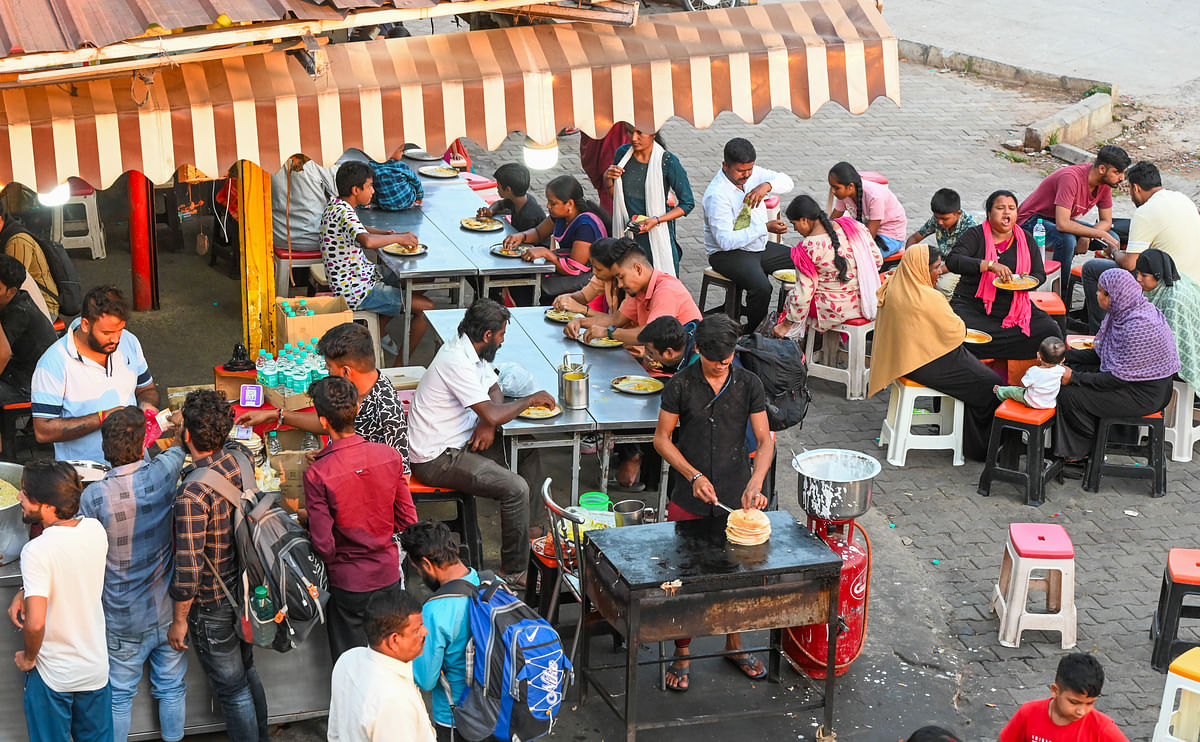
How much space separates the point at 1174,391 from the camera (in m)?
9.00

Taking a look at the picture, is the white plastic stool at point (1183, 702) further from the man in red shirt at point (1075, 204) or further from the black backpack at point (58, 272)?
the black backpack at point (58, 272)

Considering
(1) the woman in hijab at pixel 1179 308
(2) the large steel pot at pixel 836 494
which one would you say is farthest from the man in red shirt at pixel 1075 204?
(2) the large steel pot at pixel 836 494

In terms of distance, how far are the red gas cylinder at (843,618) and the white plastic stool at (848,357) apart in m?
3.14

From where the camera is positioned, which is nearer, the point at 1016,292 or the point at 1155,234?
the point at 1016,292

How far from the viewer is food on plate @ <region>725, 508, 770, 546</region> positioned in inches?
238

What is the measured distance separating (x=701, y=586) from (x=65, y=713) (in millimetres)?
2700

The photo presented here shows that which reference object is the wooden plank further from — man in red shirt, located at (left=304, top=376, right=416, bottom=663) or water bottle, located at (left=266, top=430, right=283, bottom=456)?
man in red shirt, located at (left=304, top=376, right=416, bottom=663)

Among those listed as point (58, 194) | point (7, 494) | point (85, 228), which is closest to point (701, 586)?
point (7, 494)

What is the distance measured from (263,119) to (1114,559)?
5.44 meters

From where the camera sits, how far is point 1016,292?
9188 mm

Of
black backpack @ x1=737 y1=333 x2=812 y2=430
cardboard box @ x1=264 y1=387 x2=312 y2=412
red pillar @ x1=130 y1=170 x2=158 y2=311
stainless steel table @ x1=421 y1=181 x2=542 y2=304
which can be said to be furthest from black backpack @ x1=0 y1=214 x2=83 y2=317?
black backpack @ x1=737 y1=333 x2=812 y2=430

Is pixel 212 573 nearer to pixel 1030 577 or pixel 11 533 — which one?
pixel 11 533

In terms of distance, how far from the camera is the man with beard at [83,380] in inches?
254

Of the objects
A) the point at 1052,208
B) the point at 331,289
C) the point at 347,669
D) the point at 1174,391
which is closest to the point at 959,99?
the point at 1052,208
